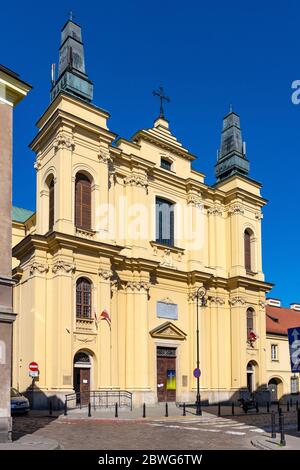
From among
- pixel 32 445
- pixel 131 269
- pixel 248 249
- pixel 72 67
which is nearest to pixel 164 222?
pixel 131 269

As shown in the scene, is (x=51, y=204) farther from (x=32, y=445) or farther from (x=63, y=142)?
(x=32, y=445)

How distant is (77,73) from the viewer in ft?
117

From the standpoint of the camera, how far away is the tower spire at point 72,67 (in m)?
35.1

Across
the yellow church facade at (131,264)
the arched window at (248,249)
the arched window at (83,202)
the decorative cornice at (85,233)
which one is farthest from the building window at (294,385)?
the arched window at (83,202)

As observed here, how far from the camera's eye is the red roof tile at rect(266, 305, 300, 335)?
49606 millimetres

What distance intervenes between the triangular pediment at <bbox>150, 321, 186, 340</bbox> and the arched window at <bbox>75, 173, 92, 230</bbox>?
8.19m

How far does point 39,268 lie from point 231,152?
68.0 feet

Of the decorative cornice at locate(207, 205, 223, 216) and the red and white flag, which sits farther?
the decorative cornice at locate(207, 205, 223, 216)

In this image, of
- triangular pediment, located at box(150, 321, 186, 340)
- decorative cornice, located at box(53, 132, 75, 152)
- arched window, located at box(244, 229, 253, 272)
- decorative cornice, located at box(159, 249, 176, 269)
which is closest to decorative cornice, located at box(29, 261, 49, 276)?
decorative cornice, located at box(53, 132, 75, 152)

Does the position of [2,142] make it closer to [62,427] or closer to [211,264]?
[62,427]

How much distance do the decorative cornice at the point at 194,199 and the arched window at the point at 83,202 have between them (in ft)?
30.2

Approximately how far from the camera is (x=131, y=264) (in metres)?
35.4

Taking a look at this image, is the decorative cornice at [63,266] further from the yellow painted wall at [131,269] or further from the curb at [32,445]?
the curb at [32,445]

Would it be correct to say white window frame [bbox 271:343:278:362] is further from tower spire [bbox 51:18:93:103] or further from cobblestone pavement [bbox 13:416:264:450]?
tower spire [bbox 51:18:93:103]
